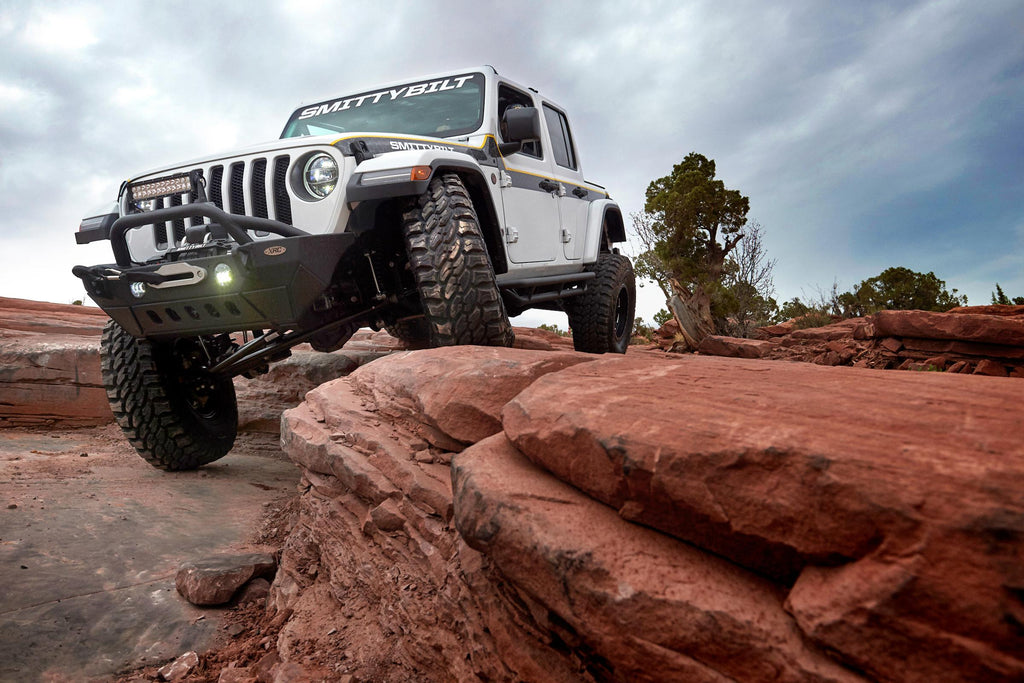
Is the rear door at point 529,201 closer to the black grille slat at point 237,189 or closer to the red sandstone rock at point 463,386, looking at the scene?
the black grille slat at point 237,189

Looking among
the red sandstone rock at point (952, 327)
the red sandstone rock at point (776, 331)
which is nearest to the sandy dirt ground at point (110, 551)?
the red sandstone rock at point (952, 327)

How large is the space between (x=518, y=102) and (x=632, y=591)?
16.2 ft

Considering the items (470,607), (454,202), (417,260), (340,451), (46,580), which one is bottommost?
(46,580)

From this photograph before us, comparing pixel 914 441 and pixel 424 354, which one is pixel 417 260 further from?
pixel 914 441

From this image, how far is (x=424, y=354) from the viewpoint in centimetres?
298

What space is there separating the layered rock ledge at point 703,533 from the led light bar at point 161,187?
2401 mm

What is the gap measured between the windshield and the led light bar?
1.46 metres

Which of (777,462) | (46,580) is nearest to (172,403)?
(46,580)

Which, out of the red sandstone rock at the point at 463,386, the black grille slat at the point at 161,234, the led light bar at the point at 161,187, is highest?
the led light bar at the point at 161,187

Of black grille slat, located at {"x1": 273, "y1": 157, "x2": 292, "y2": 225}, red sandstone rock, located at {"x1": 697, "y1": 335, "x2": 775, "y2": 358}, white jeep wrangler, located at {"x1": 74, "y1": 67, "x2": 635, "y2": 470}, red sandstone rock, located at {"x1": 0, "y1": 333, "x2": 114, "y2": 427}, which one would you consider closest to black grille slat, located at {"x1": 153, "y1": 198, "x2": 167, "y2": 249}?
white jeep wrangler, located at {"x1": 74, "y1": 67, "x2": 635, "y2": 470}

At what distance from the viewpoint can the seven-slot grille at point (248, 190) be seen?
12.0ft

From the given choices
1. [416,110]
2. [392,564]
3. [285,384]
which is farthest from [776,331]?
[392,564]

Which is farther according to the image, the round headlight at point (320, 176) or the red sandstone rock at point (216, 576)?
the round headlight at point (320, 176)

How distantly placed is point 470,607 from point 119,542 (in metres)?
2.17
